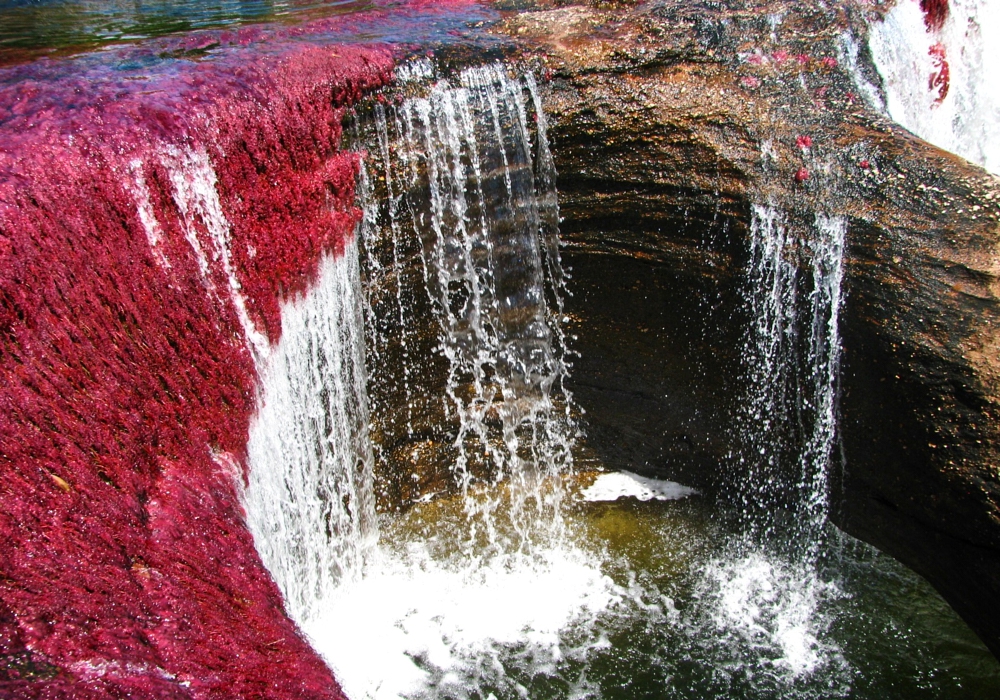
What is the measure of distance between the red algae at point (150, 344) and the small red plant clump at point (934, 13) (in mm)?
4314

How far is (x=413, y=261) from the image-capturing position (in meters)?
4.09

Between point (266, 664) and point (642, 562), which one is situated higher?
point (266, 664)

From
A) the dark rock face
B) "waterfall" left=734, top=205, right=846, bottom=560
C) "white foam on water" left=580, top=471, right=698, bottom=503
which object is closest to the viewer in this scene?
the dark rock face

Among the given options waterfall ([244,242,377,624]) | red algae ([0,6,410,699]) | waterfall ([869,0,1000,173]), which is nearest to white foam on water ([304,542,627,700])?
waterfall ([244,242,377,624])

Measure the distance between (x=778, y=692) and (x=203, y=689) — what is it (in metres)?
2.54

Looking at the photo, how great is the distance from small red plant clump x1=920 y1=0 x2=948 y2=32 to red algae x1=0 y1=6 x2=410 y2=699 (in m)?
4.31

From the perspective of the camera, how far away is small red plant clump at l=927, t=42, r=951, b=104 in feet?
19.1

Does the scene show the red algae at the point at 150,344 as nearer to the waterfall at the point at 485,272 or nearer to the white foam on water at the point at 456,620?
the waterfall at the point at 485,272

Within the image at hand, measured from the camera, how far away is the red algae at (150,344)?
1972 millimetres

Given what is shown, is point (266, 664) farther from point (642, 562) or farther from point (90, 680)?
point (642, 562)

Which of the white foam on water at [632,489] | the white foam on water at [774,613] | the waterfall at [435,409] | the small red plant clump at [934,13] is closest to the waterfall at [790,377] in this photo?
the white foam on water at [774,613]

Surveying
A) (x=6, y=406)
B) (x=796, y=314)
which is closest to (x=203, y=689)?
(x=6, y=406)

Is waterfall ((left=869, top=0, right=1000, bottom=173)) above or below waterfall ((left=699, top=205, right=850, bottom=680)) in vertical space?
above

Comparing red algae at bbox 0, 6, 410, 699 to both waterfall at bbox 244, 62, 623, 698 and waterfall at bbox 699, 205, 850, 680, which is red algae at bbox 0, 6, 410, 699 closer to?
waterfall at bbox 244, 62, 623, 698
